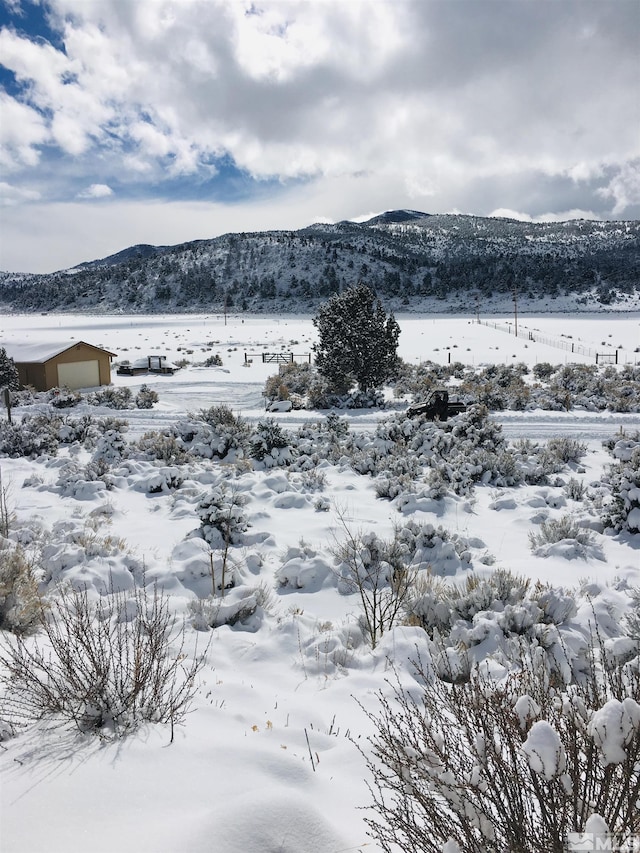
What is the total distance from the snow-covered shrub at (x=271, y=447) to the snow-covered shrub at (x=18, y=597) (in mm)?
7951

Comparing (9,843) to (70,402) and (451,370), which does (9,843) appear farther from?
(451,370)

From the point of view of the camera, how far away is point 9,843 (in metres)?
2.37

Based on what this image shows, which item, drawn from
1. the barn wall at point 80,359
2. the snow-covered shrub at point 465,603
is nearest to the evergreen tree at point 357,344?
the barn wall at point 80,359

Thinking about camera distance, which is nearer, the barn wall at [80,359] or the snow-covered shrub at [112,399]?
the snow-covered shrub at [112,399]

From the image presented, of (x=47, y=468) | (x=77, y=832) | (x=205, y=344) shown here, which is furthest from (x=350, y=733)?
(x=205, y=344)

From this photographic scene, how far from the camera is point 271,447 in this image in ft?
47.6

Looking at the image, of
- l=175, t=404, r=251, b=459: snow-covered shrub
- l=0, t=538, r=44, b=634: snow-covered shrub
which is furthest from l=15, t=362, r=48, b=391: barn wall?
l=0, t=538, r=44, b=634: snow-covered shrub

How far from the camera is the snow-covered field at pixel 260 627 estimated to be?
2.57 meters

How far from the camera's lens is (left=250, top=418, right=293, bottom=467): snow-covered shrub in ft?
46.0

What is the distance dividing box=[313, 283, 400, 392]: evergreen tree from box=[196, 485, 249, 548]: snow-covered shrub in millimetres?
17129

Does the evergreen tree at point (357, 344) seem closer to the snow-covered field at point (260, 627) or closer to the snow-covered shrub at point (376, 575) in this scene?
the snow-covered field at point (260, 627)

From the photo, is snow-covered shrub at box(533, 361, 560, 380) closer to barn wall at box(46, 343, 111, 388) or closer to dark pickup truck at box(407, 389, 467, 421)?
dark pickup truck at box(407, 389, 467, 421)

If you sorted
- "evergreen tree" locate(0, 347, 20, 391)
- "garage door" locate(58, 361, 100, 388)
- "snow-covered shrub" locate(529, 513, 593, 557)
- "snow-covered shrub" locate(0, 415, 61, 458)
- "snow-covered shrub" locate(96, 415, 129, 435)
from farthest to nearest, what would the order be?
"garage door" locate(58, 361, 100, 388)
"evergreen tree" locate(0, 347, 20, 391)
"snow-covered shrub" locate(96, 415, 129, 435)
"snow-covered shrub" locate(0, 415, 61, 458)
"snow-covered shrub" locate(529, 513, 593, 557)

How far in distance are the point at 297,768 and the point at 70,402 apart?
25147 millimetres
